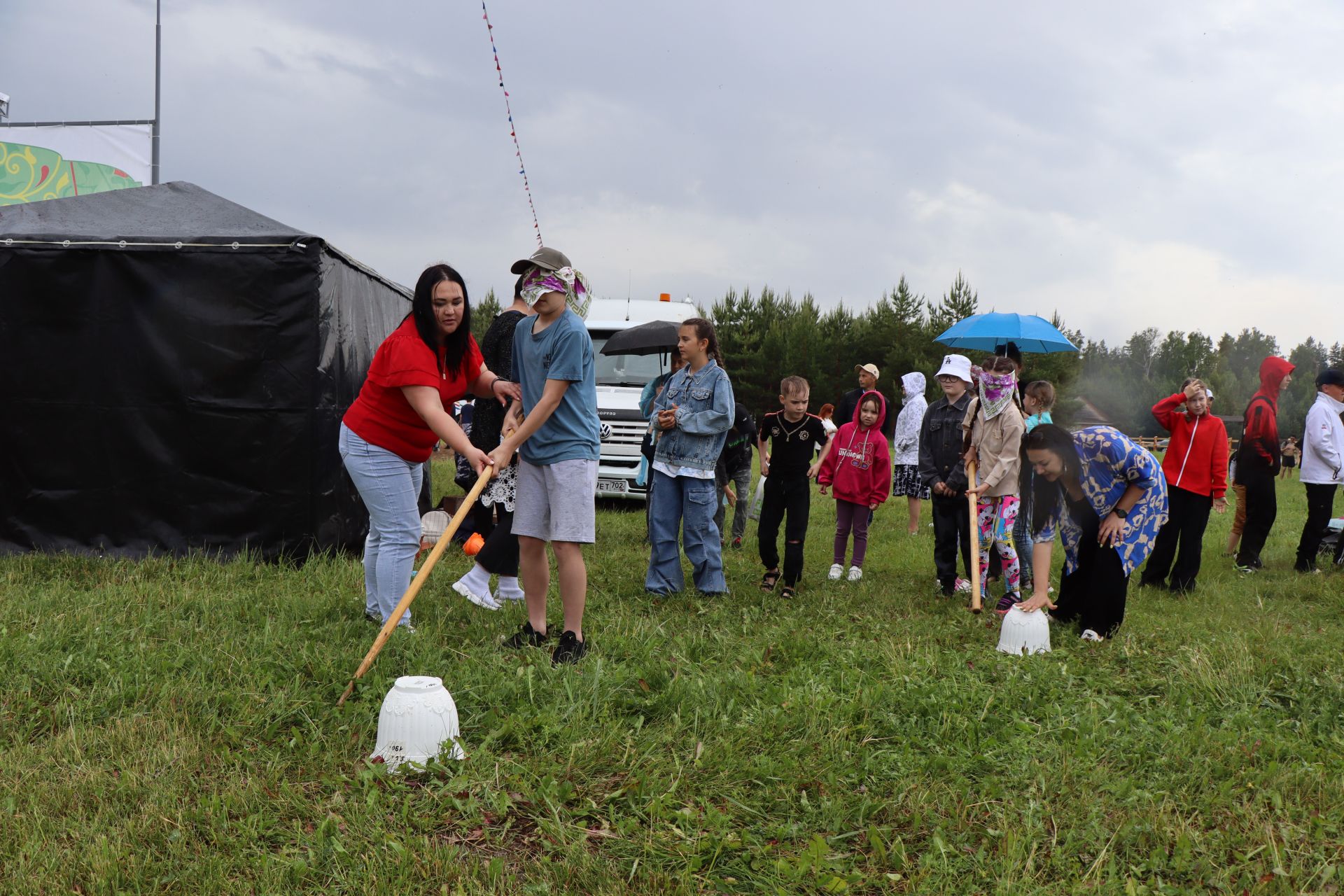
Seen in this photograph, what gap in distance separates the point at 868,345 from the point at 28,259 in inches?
1852

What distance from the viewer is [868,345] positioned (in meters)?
51.1

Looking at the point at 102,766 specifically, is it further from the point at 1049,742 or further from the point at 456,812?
the point at 1049,742

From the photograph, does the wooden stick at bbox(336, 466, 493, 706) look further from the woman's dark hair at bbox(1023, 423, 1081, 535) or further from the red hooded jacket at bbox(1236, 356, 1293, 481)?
the red hooded jacket at bbox(1236, 356, 1293, 481)

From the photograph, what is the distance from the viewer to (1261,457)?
8.53 metres

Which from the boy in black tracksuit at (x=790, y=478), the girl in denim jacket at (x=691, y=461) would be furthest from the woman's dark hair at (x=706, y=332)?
the boy in black tracksuit at (x=790, y=478)

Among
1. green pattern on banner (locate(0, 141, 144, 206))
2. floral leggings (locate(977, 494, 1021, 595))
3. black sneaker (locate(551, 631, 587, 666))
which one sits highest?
green pattern on banner (locate(0, 141, 144, 206))

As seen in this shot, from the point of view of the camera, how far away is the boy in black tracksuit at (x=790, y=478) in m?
6.88

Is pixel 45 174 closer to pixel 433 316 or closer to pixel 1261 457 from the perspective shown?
pixel 433 316

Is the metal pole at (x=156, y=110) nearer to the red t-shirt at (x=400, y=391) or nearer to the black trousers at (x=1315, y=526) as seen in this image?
the red t-shirt at (x=400, y=391)

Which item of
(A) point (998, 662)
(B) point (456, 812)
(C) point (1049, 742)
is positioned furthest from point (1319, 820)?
(B) point (456, 812)

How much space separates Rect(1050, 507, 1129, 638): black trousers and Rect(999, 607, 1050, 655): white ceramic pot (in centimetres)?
58

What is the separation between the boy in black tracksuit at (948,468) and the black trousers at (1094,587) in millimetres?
985

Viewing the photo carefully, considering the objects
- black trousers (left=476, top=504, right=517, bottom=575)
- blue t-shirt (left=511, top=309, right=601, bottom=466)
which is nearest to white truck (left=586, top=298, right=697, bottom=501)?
black trousers (left=476, top=504, right=517, bottom=575)

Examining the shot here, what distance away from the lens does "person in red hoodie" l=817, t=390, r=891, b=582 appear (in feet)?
24.7
